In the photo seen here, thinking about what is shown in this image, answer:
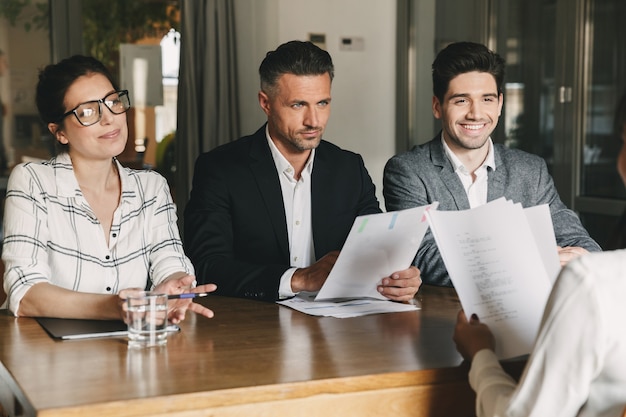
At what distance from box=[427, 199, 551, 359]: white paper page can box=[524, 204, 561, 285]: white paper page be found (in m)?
0.17

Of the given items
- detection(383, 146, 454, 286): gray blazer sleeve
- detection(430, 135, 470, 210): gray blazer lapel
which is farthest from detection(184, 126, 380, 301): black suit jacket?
detection(430, 135, 470, 210): gray blazer lapel

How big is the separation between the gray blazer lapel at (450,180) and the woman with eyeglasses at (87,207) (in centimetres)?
89

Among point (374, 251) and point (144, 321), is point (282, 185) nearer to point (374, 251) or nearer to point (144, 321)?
point (374, 251)

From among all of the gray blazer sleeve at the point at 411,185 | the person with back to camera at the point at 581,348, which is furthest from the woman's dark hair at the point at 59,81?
the person with back to camera at the point at 581,348

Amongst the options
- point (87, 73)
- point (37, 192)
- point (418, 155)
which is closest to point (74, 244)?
point (37, 192)

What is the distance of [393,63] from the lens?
539 centimetres

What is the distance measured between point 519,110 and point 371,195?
1.86 meters

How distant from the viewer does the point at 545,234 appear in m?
1.79

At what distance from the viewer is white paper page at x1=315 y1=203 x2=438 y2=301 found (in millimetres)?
1952

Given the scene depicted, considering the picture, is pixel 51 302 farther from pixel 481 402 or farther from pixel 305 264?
pixel 481 402

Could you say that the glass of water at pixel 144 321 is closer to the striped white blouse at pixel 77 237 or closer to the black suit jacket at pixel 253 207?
the striped white blouse at pixel 77 237

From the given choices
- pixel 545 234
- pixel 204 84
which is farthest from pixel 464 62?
pixel 204 84

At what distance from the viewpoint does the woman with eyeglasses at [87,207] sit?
83.4 inches

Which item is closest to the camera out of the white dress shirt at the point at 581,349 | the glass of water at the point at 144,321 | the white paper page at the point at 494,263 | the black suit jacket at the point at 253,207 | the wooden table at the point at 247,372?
the white dress shirt at the point at 581,349
